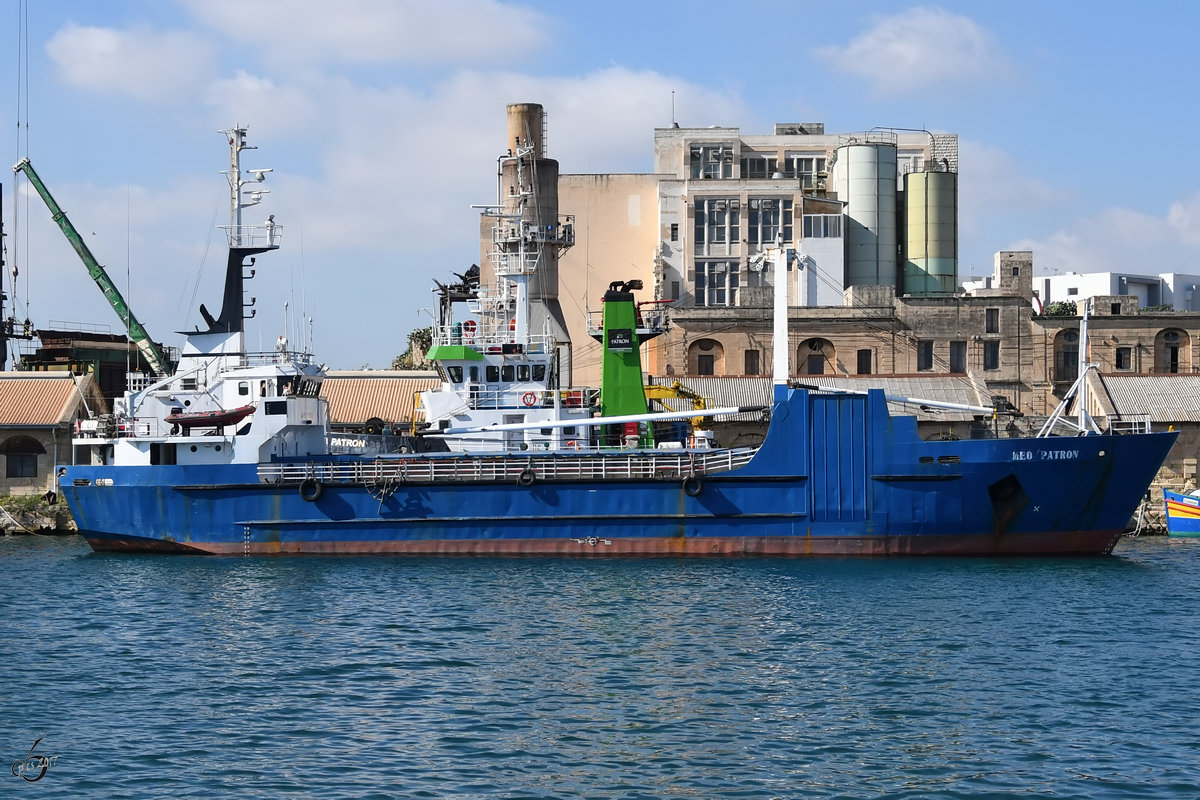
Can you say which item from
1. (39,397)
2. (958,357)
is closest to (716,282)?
(958,357)

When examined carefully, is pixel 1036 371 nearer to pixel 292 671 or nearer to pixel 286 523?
pixel 286 523

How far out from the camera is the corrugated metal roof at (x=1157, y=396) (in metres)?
45.9

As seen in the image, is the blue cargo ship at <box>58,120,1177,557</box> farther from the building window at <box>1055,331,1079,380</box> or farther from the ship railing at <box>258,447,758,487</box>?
the building window at <box>1055,331,1079,380</box>

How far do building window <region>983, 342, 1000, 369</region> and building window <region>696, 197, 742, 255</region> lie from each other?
12.1m

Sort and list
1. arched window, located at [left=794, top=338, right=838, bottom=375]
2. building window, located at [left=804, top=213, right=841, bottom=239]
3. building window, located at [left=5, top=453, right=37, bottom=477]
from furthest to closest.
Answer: building window, located at [left=804, top=213, right=841, bottom=239] < arched window, located at [left=794, top=338, right=838, bottom=375] < building window, located at [left=5, top=453, right=37, bottom=477]

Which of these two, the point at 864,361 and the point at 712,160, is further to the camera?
the point at 712,160

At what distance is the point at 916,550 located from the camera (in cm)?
3212

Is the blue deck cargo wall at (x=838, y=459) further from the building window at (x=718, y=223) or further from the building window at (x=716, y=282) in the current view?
the building window at (x=718, y=223)

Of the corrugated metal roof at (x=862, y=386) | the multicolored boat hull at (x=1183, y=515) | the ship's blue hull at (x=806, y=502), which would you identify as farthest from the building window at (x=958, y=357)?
the ship's blue hull at (x=806, y=502)

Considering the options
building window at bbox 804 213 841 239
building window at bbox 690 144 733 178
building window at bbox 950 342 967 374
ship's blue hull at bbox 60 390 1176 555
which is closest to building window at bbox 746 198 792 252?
building window at bbox 804 213 841 239

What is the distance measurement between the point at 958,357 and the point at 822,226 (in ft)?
28.4

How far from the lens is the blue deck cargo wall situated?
31938mm

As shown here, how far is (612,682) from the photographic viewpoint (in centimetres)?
2056

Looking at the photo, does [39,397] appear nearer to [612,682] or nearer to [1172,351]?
[612,682]
